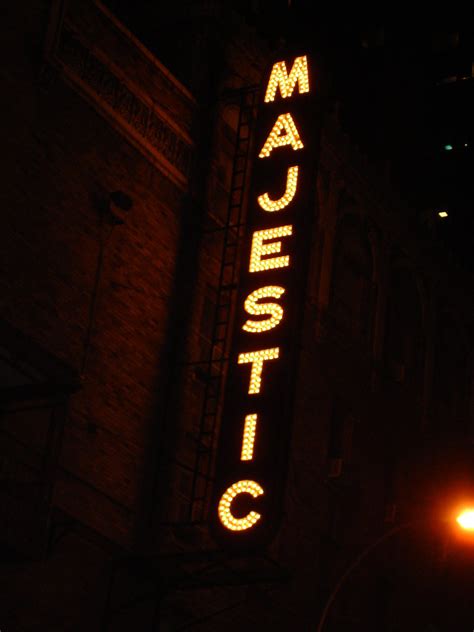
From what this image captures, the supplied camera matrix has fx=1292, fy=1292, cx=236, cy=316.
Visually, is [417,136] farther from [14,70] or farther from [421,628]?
[14,70]

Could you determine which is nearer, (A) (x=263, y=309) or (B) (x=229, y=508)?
(B) (x=229, y=508)

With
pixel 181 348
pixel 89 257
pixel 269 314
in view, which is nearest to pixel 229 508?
pixel 269 314

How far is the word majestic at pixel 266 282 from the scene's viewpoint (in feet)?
72.6

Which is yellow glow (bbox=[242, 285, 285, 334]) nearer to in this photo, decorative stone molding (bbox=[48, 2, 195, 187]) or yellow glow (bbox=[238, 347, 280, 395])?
yellow glow (bbox=[238, 347, 280, 395])

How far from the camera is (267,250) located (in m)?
24.5

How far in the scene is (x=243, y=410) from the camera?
22906 millimetres

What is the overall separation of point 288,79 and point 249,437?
8.24 meters

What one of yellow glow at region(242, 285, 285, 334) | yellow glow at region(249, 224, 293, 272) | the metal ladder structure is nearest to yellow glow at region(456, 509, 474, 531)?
yellow glow at region(242, 285, 285, 334)

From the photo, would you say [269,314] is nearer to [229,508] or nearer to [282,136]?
[229,508]

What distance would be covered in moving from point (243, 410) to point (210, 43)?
1018cm

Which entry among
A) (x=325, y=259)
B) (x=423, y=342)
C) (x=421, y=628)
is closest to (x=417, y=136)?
(x=423, y=342)

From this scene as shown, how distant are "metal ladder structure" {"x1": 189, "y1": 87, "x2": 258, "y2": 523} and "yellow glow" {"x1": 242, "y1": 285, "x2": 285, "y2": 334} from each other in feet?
5.36

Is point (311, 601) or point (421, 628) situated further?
point (421, 628)

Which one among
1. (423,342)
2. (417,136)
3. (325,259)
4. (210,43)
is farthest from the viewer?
(417,136)
